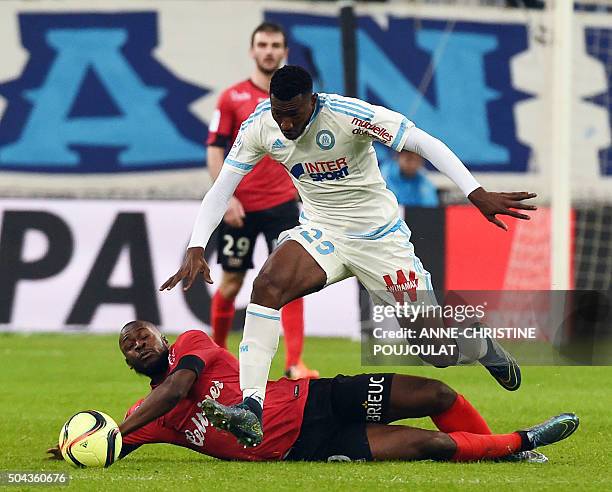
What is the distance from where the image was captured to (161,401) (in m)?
6.32

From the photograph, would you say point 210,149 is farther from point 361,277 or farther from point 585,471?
point 585,471

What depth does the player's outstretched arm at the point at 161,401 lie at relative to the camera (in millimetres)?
6320

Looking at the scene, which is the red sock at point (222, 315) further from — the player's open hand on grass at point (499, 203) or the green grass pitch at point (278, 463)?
the player's open hand on grass at point (499, 203)

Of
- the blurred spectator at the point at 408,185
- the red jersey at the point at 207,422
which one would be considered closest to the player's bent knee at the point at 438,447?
the red jersey at the point at 207,422

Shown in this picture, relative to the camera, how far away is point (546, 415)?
852 cm

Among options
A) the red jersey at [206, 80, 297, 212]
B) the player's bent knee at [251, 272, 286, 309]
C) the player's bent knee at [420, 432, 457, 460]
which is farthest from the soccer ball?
the red jersey at [206, 80, 297, 212]

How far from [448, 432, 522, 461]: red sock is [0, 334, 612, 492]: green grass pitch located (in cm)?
9

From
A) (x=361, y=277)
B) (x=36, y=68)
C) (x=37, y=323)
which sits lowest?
(x=37, y=323)

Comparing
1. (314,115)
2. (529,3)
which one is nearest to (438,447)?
(314,115)

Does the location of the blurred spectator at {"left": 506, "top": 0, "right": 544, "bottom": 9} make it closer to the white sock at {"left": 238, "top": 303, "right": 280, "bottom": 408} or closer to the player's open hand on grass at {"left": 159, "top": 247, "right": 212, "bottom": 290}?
the player's open hand on grass at {"left": 159, "top": 247, "right": 212, "bottom": 290}

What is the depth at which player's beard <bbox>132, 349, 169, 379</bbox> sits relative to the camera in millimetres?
6617

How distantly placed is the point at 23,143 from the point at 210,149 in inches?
291

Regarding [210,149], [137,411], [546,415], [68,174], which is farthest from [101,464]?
[68,174]

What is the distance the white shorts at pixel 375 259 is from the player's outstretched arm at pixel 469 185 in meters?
0.61
